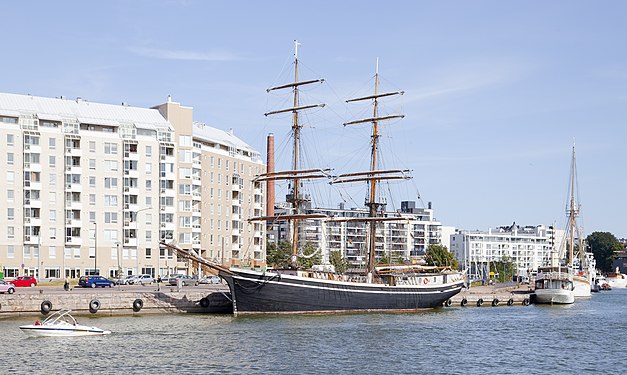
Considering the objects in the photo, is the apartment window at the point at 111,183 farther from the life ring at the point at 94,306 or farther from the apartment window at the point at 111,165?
the life ring at the point at 94,306

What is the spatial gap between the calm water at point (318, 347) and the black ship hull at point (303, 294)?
2.86 meters

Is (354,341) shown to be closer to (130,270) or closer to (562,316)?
(562,316)

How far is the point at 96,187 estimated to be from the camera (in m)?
135

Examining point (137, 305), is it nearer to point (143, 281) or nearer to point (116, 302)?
point (116, 302)

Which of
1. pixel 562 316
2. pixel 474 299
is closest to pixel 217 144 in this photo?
pixel 474 299

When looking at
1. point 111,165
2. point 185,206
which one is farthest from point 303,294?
point 185,206

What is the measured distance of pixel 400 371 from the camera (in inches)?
1996

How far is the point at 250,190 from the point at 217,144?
1323 centimetres

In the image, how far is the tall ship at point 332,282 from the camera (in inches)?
3270

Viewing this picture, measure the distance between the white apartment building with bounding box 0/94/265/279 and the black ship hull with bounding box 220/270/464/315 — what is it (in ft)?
105

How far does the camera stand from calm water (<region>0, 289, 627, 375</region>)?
168 ft

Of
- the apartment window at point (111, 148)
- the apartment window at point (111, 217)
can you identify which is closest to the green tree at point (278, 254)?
the apartment window at point (111, 217)

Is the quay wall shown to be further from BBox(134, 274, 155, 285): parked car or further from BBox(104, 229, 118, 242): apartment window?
BBox(104, 229, 118, 242): apartment window

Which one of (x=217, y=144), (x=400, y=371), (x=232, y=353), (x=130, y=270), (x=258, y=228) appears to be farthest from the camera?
(x=258, y=228)
